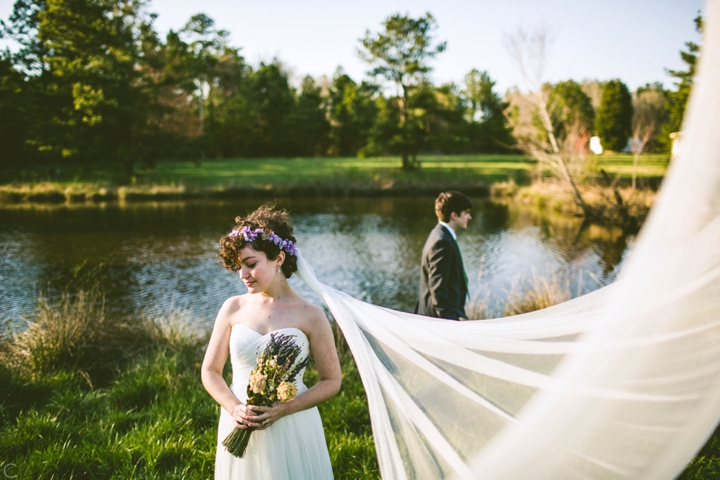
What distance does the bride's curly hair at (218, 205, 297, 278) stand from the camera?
8.29ft

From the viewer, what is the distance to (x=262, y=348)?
7.92 feet

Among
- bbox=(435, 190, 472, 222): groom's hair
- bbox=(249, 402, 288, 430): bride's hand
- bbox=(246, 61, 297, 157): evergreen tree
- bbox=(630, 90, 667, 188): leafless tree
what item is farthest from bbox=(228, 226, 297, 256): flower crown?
bbox=(246, 61, 297, 157): evergreen tree

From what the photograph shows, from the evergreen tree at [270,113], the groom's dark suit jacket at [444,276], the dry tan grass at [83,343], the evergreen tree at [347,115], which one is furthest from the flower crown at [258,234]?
the evergreen tree at [270,113]

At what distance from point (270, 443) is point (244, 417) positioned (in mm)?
294

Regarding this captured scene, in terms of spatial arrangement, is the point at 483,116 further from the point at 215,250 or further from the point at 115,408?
the point at 115,408

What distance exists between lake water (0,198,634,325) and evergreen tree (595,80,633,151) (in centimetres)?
2215

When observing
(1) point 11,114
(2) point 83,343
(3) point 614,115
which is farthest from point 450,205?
(3) point 614,115

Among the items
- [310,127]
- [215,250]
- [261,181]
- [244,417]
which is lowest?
[215,250]

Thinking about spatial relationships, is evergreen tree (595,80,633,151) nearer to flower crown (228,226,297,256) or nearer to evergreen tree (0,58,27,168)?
evergreen tree (0,58,27,168)

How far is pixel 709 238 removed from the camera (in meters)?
1.74

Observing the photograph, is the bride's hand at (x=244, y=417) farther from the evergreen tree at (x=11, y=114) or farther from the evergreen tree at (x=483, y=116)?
the evergreen tree at (x=483, y=116)

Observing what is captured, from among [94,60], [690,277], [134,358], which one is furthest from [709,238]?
[94,60]

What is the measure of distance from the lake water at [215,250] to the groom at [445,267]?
10.4ft

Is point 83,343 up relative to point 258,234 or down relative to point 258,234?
down
